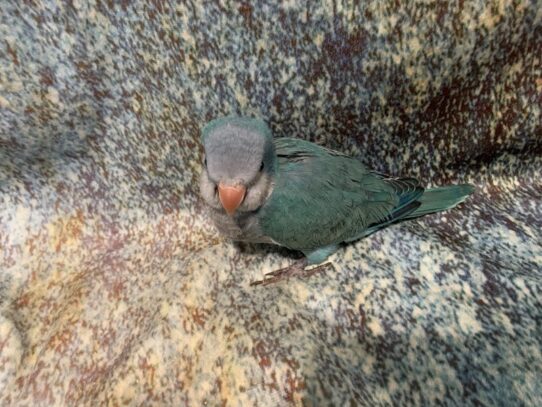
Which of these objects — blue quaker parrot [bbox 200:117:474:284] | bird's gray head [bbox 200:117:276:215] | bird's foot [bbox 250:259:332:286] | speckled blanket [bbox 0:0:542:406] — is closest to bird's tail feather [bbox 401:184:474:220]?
blue quaker parrot [bbox 200:117:474:284]

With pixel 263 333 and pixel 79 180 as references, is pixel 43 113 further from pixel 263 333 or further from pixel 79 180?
pixel 263 333

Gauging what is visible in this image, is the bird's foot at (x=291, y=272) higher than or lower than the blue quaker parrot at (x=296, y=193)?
lower

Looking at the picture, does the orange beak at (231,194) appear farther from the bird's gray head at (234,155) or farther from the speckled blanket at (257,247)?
the speckled blanket at (257,247)

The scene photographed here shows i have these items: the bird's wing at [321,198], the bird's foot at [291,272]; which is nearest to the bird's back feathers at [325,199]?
the bird's wing at [321,198]

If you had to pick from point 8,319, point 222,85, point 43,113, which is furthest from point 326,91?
point 8,319

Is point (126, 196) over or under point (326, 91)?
under

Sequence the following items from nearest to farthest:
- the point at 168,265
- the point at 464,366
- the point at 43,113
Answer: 1. the point at 464,366
2. the point at 43,113
3. the point at 168,265
